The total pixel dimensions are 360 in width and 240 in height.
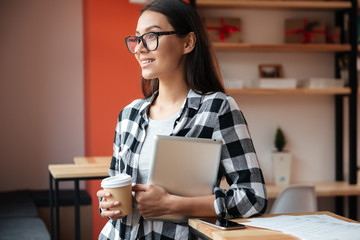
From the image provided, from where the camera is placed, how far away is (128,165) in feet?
4.83

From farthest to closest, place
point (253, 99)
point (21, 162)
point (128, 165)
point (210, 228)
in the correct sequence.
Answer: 1. point (21, 162)
2. point (253, 99)
3. point (128, 165)
4. point (210, 228)

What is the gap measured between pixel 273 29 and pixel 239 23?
1.16ft

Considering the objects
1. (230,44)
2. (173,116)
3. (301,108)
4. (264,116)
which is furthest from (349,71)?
(173,116)

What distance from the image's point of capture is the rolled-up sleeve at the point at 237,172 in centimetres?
131

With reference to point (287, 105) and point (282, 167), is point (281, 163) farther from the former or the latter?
point (287, 105)

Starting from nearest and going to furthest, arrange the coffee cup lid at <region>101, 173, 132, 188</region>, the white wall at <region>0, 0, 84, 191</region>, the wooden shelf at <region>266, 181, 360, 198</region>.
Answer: the coffee cup lid at <region>101, 173, 132, 188</region> < the wooden shelf at <region>266, 181, 360, 198</region> < the white wall at <region>0, 0, 84, 191</region>

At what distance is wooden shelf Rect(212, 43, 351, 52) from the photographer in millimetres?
3797

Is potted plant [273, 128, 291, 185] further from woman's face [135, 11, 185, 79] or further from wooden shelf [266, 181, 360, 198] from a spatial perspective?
woman's face [135, 11, 185, 79]

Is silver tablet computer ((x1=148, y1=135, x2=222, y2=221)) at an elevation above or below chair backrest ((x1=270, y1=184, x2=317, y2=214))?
above

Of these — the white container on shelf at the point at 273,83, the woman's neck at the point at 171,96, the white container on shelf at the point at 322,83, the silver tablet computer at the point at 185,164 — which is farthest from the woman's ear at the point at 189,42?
the white container on shelf at the point at 322,83

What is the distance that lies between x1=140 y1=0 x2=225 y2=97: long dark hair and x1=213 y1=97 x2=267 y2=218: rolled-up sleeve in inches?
6.5

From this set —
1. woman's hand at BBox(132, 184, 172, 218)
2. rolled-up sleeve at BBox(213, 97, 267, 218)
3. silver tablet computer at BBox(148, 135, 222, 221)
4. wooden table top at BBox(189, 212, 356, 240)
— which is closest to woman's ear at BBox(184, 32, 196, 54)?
rolled-up sleeve at BBox(213, 97, 267, 218)

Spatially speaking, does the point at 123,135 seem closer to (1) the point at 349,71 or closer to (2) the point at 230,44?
(2) the point at 230,44

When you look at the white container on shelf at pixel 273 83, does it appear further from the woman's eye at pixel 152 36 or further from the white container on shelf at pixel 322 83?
the woman's eye at pixel 152 36
